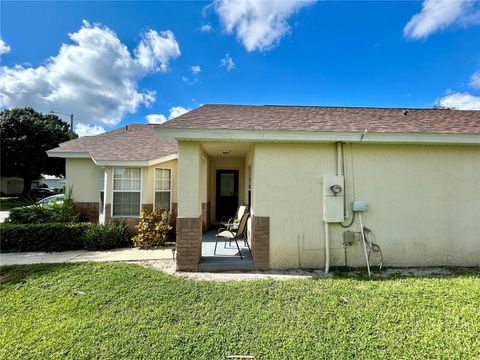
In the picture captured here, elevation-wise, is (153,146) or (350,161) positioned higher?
(153,146)

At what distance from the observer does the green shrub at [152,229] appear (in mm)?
6621

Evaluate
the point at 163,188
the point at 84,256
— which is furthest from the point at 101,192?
the point at 84,256

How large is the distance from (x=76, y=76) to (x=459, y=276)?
64.2 feet

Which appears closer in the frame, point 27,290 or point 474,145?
point 27,290

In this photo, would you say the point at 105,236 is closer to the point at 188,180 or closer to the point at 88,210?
the point at 88,210

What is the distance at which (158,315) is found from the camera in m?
3.04

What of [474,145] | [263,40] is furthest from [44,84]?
[474,145]

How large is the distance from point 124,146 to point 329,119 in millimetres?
7510

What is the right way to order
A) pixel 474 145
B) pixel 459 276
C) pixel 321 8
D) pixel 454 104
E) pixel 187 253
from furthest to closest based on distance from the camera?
pixel 454 104, pixel 321 8, pixel 474 145, pixel 187 253, pixel 459 276

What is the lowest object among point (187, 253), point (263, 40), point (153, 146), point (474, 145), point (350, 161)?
point (187, 253)

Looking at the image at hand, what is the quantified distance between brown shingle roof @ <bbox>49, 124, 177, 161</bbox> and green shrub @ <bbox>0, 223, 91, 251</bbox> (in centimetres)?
255

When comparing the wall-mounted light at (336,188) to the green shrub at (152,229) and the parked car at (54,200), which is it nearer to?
the green shrub at (152,229)

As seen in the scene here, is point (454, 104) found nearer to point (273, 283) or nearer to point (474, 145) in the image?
point (474, 145)

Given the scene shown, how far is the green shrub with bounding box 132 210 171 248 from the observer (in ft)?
21.7
